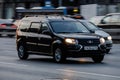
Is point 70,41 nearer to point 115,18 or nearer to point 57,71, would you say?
point 57,71

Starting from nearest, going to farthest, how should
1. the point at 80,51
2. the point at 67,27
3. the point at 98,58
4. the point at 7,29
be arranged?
the point at 80,51 < the point at 98,58 < the point at 67,27 < the point at 7,29

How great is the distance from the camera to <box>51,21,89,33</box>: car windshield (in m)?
19.3

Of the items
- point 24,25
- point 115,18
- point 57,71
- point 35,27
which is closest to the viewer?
point 57,71

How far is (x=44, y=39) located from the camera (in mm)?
19531

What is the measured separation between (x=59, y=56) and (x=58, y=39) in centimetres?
55

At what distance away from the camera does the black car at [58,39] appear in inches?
723

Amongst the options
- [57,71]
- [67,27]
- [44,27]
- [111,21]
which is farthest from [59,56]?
[111,21]

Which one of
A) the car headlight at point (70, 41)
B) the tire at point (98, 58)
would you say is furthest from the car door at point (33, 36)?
the tire at point (98, 58)

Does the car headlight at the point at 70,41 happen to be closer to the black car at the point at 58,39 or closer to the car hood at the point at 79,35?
the black car at the point at 58,39

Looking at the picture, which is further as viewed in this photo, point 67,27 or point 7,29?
point 7,29

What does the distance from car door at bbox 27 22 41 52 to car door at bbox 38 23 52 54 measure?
0.98ft

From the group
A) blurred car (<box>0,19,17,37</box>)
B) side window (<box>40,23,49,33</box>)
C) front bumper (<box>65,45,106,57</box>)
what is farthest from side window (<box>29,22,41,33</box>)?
blurred car (<box>0,19,17,37</box>)

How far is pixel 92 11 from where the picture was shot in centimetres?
4984

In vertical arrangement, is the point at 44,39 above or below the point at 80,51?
above
